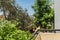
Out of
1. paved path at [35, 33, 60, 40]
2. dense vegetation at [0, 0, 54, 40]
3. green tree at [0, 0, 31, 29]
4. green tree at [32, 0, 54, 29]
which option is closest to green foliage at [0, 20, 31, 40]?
paved path at [35, 33, 60, 40]

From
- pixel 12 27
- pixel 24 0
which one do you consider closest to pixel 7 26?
pixel 12 27

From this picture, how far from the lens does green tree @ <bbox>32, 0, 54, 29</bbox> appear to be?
12312mm

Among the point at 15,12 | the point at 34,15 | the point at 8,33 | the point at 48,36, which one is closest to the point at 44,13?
the point at 34,15

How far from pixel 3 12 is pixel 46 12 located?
3090 millimetres

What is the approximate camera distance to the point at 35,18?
1305cm

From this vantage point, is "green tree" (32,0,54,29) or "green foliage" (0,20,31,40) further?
"green tree" (32,0,54,29)

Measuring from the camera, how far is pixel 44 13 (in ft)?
41.1

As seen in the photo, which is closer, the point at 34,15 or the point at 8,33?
the point at 8,33

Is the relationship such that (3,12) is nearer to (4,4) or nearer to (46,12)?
(4,4)

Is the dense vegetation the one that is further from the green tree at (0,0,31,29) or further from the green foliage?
the green foliage

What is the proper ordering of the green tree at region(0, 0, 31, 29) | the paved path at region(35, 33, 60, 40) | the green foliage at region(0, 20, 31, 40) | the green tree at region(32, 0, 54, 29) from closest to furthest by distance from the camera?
the green foliage at region(0, 20, 31, 40) → the paved path at region(35, 33, 60, 40) → the green tree at region(32, 0, 54, 29) → the green tree at region(0, 0, 31, 29)

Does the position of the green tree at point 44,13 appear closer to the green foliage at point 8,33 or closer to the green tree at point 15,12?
the green tree at point 15,12

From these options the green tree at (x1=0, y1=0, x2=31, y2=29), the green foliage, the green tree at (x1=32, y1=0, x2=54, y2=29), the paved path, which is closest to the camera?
the green foliage

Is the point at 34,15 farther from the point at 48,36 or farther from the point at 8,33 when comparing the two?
the point at 8,33
